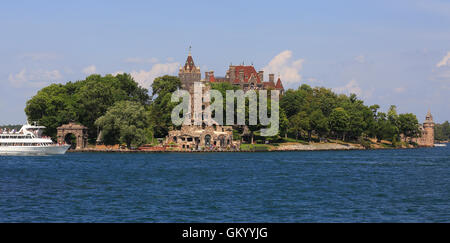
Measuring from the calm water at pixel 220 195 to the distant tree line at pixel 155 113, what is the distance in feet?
163

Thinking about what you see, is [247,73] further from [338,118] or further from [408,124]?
[408,124]

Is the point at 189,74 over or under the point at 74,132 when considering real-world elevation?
over

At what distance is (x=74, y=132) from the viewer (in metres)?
132

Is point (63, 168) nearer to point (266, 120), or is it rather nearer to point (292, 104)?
point (266, 120)

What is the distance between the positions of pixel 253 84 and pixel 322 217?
15267cm

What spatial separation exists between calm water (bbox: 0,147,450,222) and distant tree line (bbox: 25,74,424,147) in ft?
163

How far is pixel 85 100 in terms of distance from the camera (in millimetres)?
136375

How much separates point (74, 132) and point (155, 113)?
2072 cm

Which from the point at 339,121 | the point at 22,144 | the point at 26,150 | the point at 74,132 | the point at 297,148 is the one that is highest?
the point at 339,121

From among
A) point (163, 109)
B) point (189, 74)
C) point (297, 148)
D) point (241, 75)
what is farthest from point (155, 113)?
point (241, 75)

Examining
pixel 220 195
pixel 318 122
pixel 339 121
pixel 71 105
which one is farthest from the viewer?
pixel 339 121

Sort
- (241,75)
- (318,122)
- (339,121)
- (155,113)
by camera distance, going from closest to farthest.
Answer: (155,113)
(318,122)
(339,121)
(241,75)

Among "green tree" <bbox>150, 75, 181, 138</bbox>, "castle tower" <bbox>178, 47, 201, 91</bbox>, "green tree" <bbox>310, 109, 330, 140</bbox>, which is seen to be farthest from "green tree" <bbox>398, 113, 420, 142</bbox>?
"green tree" <bbox>150, 75, 181, 138</bbox>
